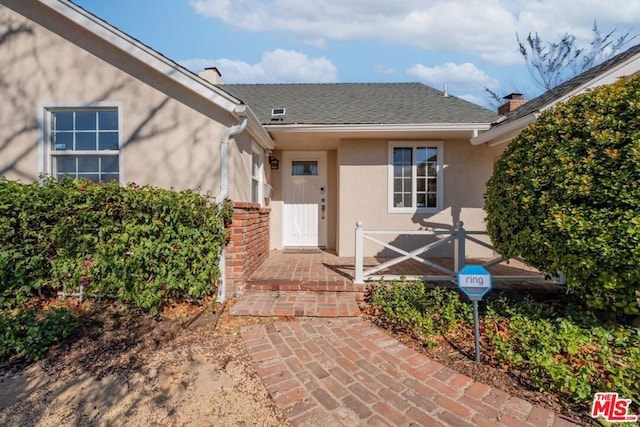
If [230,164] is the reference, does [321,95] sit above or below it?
above

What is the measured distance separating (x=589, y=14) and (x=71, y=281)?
2265 centimetres

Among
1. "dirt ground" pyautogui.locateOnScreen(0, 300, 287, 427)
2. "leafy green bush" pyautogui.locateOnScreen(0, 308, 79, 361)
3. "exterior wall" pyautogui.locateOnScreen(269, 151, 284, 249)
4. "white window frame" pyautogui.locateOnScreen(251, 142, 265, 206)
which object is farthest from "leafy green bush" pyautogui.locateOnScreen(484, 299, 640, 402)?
"exterior wall" pyautogui.locateOnScreen(269, 151, 284, 249)

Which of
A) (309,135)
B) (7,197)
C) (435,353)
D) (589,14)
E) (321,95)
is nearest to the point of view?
(435,353)

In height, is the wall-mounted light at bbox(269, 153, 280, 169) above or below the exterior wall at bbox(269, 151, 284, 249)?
above

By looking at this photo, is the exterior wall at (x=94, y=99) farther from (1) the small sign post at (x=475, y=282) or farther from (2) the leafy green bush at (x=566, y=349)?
(2) the leafy green bush at (x=566, y=349)

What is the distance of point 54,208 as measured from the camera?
3865 mm

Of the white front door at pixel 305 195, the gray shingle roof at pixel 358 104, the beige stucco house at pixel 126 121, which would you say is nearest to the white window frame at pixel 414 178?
the beige stucco house at pixel 126 121

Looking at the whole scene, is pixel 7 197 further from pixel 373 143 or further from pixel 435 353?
pixel 373 143

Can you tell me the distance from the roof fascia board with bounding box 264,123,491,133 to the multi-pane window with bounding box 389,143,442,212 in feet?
2.34

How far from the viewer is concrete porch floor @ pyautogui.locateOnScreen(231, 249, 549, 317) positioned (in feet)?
12.6

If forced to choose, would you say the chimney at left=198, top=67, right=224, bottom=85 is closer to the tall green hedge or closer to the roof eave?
the tall green hedge

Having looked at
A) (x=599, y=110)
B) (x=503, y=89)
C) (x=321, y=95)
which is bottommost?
(x=599, y=110)

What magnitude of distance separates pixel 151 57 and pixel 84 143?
1.88 m

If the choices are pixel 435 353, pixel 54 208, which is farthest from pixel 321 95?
pixel 435 353
